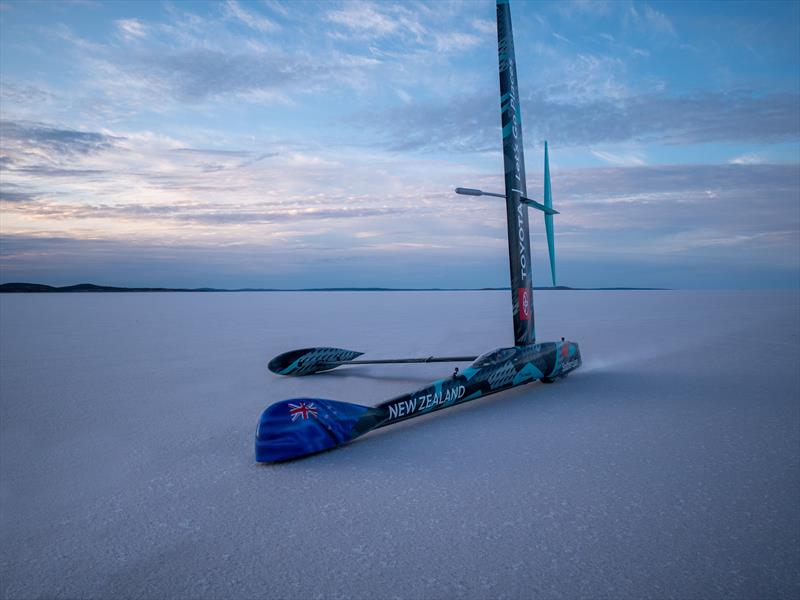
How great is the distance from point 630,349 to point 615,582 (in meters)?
8.56

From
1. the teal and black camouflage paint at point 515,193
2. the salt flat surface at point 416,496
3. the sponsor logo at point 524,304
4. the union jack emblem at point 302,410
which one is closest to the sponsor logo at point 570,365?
the salt flat surface at point 416,496

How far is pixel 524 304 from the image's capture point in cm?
739

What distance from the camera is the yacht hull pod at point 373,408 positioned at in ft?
13.1

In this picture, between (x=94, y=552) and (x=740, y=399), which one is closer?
(x=94, y=552)

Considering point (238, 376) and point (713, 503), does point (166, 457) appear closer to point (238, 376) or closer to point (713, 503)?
point (238, 376)

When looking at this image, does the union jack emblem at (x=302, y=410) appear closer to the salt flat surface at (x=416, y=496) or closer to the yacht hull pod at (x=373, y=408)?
the yacht hull pod at (x=373, y=408)

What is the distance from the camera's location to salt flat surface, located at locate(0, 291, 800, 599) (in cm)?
247

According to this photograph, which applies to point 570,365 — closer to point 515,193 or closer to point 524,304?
point 524,304

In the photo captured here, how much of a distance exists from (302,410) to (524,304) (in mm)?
4313

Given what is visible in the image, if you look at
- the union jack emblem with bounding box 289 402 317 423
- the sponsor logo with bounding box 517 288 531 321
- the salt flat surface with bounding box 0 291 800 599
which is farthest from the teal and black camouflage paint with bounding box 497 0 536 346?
the union jack emblem with bounding box 289 402 317 423

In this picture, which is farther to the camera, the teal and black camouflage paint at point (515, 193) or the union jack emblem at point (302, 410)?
the teal and black camouflage paint at point (515, 193)

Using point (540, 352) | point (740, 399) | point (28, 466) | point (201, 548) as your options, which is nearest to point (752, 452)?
point (740, 399)

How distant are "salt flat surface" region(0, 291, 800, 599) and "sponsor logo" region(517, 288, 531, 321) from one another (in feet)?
3.42

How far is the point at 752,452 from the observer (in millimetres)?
4137
